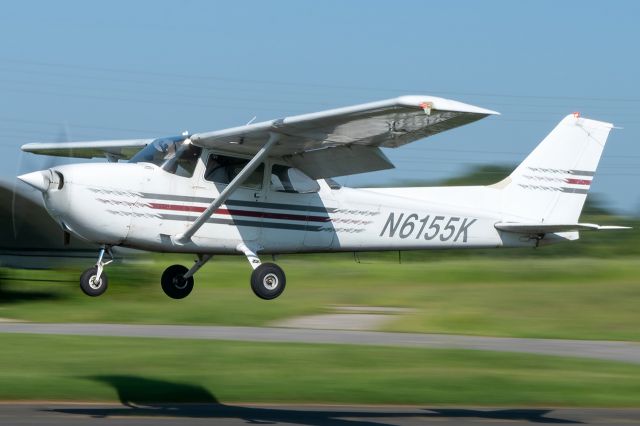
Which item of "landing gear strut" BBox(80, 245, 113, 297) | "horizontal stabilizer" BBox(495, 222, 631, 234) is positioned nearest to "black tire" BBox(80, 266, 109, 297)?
"landing gear strut" BBox(80, 245, 113, 297)

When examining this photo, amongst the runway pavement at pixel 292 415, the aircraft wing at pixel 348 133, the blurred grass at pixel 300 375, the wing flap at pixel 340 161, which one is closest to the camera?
the aircraft wing at pixel 348 133

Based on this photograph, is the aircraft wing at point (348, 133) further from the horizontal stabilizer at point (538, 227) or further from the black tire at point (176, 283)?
the horizontal stabilizer at point (538, 227)

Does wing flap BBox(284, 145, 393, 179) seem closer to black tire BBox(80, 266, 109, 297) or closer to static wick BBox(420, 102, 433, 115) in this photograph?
→ static wick BBox(420, 102, 433, 115)

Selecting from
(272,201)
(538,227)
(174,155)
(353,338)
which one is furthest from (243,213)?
(353,338)

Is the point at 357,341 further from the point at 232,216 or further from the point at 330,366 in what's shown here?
the point at 232,216

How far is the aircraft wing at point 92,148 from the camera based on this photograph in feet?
49.1

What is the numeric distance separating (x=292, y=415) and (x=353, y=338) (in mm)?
10214

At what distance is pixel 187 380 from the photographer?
20.5m

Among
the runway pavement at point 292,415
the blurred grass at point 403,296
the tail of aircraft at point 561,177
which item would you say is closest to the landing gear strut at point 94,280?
the runway pavement at point 292,415

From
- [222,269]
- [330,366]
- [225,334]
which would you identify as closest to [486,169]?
[222,269]

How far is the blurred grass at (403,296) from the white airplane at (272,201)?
1782 centimetres

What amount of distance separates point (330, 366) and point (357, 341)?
18.4ft

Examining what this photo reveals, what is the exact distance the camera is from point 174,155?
12727 millimetres

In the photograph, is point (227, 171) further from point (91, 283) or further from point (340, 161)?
point (91, 283)
